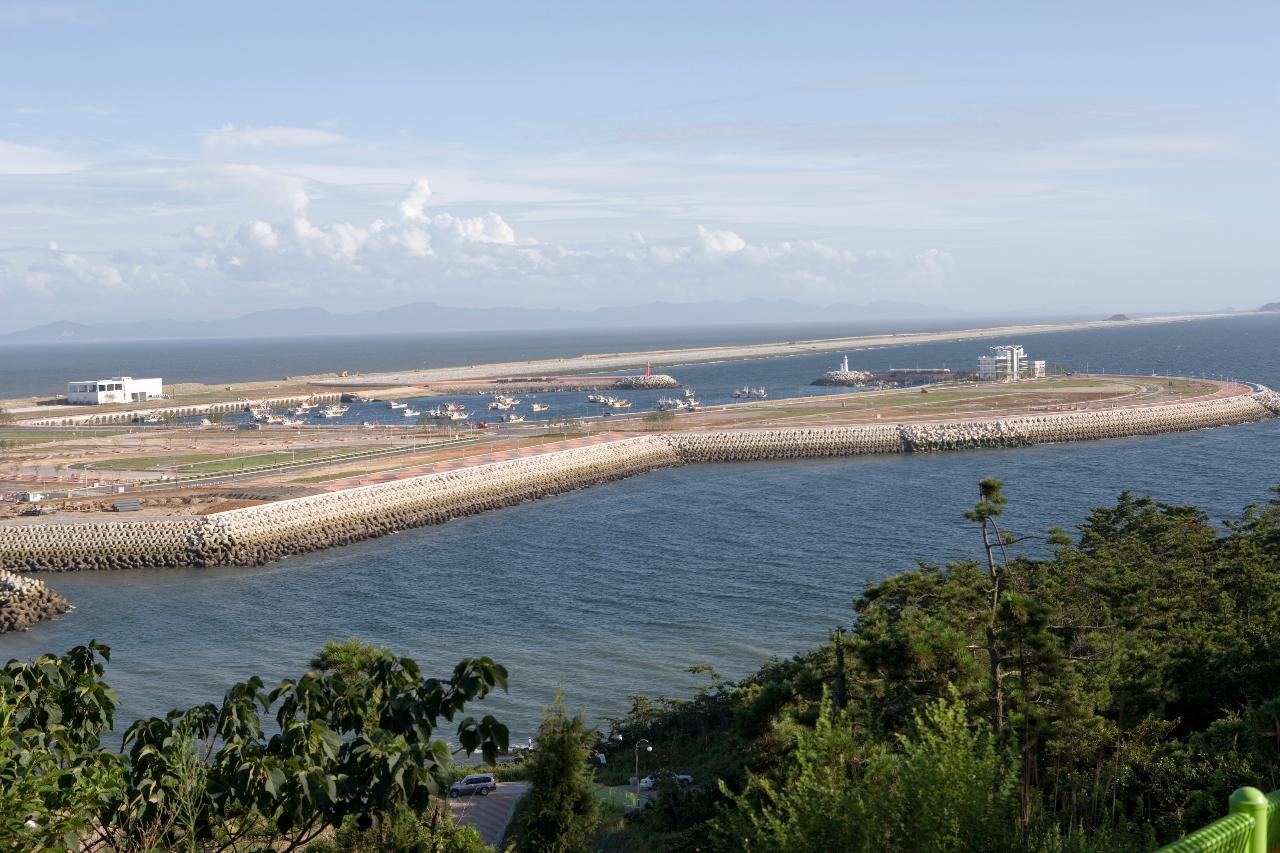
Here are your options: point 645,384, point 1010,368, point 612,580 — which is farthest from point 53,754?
point 645,384

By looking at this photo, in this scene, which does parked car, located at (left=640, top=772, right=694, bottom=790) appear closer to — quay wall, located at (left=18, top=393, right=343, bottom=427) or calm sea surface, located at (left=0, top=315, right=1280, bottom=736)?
calm sea surface, located at (left=0, top=315, right=1280, bottom=736)

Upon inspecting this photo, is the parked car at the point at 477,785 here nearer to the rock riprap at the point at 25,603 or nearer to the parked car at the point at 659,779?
the parked car at the point at 659,779

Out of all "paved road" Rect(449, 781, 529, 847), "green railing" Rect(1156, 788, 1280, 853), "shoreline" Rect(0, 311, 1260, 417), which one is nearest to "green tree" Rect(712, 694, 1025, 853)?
"green railing" Rect(1156, 788, 1280, 853)

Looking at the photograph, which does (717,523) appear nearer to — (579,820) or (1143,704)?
(1143,704)

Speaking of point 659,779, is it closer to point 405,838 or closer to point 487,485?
point 405,838

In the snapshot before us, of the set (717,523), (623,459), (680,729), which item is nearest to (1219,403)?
(623,459)
